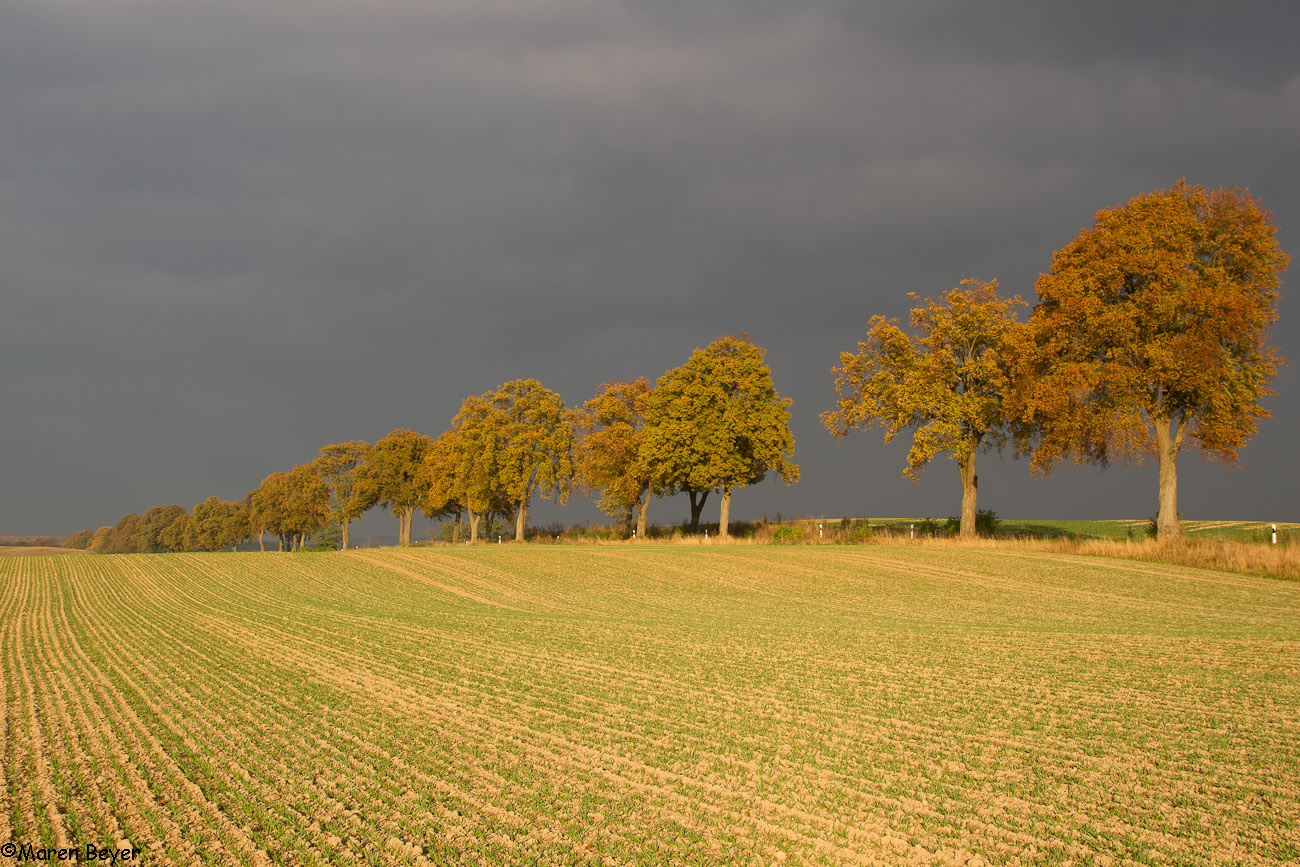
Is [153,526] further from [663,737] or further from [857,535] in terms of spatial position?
[663,737]

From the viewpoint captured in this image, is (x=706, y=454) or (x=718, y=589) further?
(x=706, y=454)

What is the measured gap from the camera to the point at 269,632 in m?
17.0

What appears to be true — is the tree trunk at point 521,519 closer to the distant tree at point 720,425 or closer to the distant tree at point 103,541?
the distant tree at point 720,425

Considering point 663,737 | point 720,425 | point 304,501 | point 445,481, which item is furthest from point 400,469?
point 663,737

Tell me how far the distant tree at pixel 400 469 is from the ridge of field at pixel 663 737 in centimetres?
6881

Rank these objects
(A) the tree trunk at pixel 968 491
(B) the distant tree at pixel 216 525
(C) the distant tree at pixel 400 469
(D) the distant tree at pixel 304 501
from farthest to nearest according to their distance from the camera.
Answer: (B) the distant tree at pixel 216 525
(D) the distant tree at pixel 304 501
(C) the distant tree at pixel 400 469
(A) the tree trunk at pixel 968 491

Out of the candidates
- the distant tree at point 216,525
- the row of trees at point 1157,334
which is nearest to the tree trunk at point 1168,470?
the row of trees at point 1157,334

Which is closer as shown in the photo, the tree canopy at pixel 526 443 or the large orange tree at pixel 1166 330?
the large orange tree at pixel 1166 330

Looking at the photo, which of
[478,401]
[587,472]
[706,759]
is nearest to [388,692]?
[706,759]

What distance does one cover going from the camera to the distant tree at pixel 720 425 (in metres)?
52.2

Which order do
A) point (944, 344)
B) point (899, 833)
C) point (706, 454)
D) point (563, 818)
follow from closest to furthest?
point (899, 833) → point (563, 818) → point (944, 344) → point (706, 454)

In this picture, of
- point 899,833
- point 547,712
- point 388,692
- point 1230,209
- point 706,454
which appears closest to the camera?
point 899,833

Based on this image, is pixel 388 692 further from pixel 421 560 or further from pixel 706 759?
pixel 421 560

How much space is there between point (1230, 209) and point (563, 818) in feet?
127
